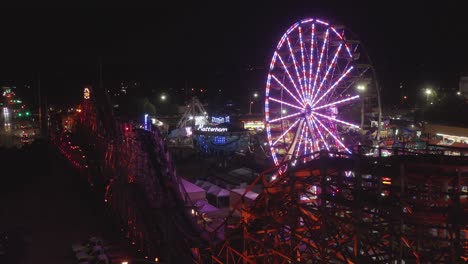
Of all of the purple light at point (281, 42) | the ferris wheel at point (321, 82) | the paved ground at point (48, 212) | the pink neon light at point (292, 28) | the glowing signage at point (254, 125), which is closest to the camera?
the paved ground at point (48, 212)

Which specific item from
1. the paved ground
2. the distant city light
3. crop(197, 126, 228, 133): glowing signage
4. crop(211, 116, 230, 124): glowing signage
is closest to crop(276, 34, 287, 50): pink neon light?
the distant city light

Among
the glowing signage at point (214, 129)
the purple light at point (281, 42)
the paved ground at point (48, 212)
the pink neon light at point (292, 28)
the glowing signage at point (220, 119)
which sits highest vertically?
the pink neon light at point (292, 28)

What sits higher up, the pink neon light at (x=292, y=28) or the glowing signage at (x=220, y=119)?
the pink neon light at (x=292, y=28)

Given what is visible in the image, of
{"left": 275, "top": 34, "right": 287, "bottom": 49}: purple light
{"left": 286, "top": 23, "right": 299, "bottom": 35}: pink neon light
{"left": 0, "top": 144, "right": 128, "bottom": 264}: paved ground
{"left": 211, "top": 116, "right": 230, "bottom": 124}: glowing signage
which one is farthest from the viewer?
{"left": 211, "top": 116, "right": 230, "bottom": 124}: glowing signage

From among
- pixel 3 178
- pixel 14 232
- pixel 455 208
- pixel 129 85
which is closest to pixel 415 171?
pixel 455 208

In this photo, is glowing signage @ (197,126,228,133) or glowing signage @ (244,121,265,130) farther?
glowing signage @ (244,121,265,130)

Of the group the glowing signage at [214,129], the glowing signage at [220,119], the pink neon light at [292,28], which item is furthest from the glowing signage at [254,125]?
the pink neon light at [292,28]

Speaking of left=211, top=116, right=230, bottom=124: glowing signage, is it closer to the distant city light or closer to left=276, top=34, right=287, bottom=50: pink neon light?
left=276, top=34, right=287, bottom=50: pink neon light

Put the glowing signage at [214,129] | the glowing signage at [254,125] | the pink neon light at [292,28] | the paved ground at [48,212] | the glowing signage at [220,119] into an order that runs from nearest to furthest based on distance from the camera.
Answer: the paved ground at [48,212], the pink neon light at [292,28], the glowing signage at [214,129], the glowing signage at [254,125], the glowing signage at [220,119]

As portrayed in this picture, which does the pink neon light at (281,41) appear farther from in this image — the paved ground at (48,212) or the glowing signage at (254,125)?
the glowing signage at (254,125)
